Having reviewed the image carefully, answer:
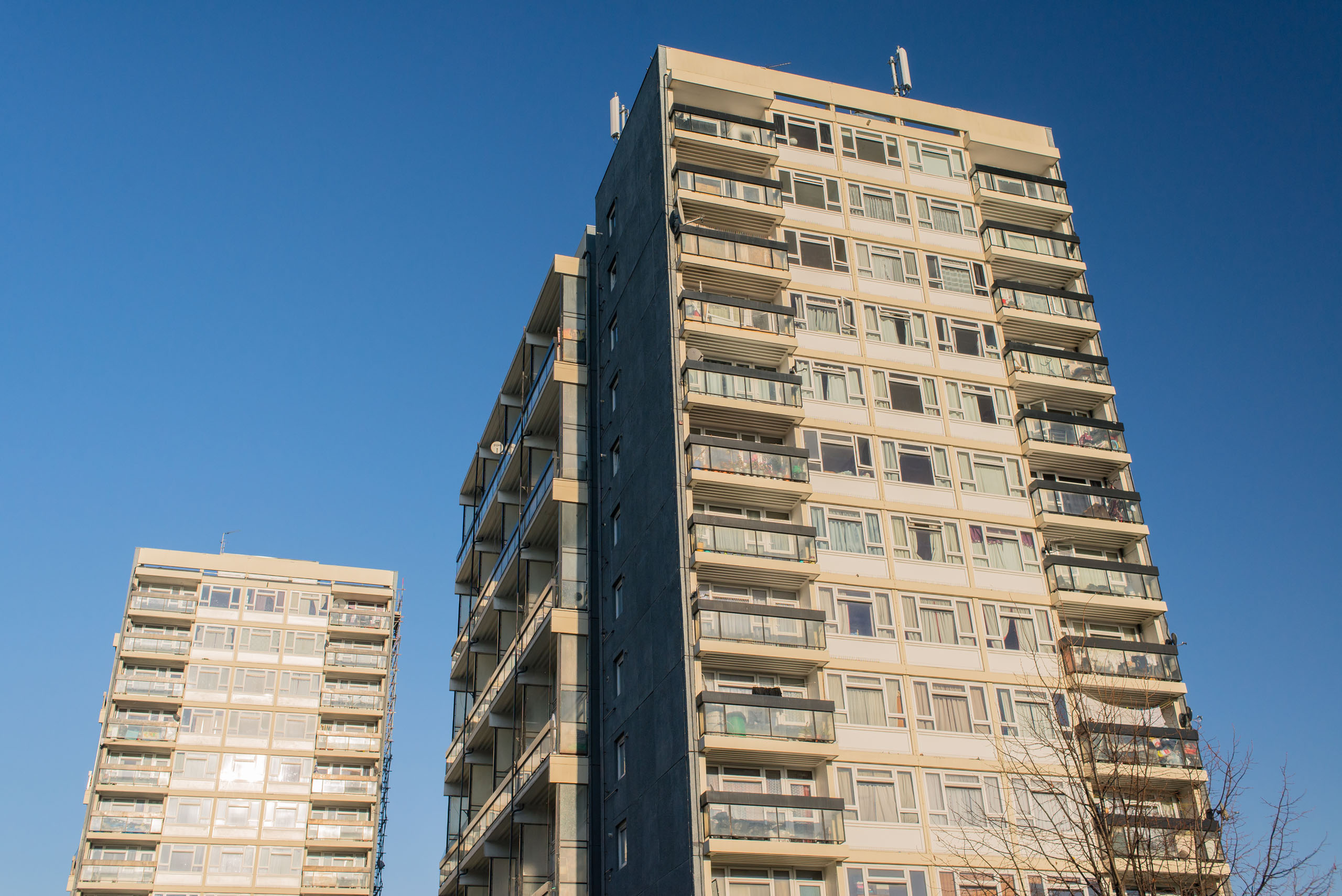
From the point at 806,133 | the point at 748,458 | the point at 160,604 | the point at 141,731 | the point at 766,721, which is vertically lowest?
the point at 766,721

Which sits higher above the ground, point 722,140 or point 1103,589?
point 722,140

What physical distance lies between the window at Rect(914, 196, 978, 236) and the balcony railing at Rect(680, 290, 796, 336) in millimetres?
8182

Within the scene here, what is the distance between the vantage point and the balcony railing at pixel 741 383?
40.9 metres

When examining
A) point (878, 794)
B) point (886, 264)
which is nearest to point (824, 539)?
point (878, 794)

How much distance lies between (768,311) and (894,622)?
1087cm

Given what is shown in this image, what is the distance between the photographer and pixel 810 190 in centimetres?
4700

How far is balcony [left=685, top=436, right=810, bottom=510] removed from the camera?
39.6m

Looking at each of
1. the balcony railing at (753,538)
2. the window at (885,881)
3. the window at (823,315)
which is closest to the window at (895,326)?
the window at (823,315)

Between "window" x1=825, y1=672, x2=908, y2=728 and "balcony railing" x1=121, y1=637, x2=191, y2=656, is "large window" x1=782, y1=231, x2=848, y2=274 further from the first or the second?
"balcony railing" x1=121, y1=637, x2=191, y2=656

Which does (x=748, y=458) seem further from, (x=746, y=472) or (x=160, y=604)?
(x=160, y=604)

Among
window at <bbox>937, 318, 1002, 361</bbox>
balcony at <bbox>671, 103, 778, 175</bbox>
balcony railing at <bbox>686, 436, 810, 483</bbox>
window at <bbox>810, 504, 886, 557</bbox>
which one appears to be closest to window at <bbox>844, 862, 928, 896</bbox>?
window at <bbox>810, 504, 886, 557</bbox>

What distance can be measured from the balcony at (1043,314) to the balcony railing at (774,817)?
19666mm

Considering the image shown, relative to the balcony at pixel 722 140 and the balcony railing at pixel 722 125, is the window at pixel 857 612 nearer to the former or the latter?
the balcony at pixel 722 140

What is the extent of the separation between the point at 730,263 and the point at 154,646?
59.1m
